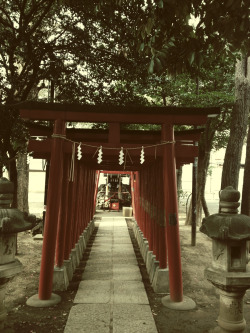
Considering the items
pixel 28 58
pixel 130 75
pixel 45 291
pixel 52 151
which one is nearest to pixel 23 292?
pixel 45 291

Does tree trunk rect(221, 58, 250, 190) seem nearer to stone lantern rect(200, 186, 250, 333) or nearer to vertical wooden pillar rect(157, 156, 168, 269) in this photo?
vertical wooden pillar rect(157, 156, 168, 269)

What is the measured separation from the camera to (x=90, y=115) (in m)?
6.47

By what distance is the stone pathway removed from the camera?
5168 mm

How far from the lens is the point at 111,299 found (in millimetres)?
6352

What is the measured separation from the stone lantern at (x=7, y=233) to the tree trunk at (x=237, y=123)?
25.9ft

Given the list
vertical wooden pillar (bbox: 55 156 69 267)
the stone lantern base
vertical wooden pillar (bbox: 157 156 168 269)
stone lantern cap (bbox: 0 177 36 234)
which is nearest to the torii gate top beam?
vertical wooden pillar (bbox: 55 156 69 267)

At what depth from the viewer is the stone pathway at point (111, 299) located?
5.17 m

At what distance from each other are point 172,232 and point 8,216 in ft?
10.6

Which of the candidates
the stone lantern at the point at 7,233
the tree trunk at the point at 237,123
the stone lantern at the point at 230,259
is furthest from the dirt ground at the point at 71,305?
the tree trunk at the point at 237,123

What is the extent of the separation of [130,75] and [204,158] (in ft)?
19.5

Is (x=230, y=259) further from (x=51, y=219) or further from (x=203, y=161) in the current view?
(x=203, y=161)

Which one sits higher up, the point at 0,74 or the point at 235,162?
the point at 0,74

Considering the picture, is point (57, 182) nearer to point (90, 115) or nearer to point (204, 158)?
point (90, 115)

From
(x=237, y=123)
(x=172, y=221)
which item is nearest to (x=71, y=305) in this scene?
(x=172, y=221)
